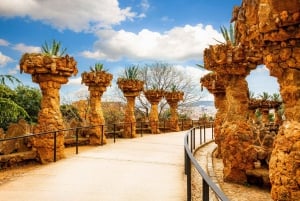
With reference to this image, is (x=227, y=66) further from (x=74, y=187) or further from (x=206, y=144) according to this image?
(x=206, y=144)

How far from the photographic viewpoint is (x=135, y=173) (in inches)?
328

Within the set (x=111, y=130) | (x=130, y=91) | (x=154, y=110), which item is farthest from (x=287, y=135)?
(x=154, y=110)

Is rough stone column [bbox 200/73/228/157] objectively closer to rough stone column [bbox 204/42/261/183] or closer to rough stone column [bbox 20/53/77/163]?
rough stone column [bbox 204/42/261/183]

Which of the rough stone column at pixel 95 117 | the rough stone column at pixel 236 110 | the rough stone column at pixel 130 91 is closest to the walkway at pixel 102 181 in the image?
the rough stone column at pixel 236 110

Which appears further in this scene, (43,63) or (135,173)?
(43,63)

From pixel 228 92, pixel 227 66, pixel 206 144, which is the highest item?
pixel 227 66

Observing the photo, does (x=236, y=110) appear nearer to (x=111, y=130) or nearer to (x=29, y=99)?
(x=111, y=130)

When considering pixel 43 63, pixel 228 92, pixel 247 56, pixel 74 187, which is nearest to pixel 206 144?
pixel 228 92

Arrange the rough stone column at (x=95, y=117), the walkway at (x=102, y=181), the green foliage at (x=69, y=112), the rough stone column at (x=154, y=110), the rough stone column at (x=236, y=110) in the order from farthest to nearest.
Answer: the green foliage at (x=69, y=112)
the rough stone column at (x=154, y=110)
the rough stone column at (x=95, y=117)
the rough stone column at (x=236, y=110)
the walkway at (x=102, y=181)

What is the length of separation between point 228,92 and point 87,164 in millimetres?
5123

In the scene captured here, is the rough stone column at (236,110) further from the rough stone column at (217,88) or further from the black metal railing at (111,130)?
the black metal railing at (111,130)

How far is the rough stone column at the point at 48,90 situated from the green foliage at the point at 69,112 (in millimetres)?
13209

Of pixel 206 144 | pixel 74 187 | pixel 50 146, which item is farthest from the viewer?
pixel 206 144

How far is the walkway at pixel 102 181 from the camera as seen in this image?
6.15m
